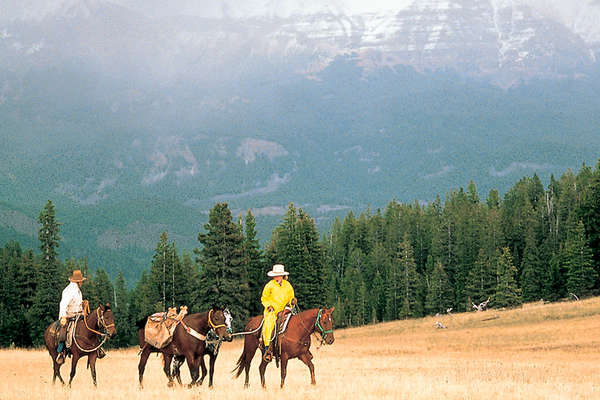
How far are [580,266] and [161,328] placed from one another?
65.9m

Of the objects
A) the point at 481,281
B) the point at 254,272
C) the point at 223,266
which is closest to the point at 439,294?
the point at 481,281

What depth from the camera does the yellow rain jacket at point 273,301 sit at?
88.0 feet

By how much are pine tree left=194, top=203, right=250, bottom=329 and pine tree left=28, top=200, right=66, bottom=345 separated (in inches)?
573

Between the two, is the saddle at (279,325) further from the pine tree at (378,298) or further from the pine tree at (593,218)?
the pine tree at (378,298)

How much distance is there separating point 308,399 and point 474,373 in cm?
1354

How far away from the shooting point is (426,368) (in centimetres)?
4019

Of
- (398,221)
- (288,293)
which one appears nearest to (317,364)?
(288,293)

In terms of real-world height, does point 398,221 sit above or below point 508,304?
above

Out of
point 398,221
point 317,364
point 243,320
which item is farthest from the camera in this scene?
point 398,221

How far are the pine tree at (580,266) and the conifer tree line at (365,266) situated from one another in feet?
0.44

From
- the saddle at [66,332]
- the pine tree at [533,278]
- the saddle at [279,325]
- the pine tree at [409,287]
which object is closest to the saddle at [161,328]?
the saddle at [66,332]

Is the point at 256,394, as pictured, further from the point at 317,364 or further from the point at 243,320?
the point at 243,320

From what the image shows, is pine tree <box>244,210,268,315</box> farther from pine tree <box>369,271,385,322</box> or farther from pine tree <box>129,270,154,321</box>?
pine tree <box>369,271,385,322</box>

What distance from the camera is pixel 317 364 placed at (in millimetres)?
45000
